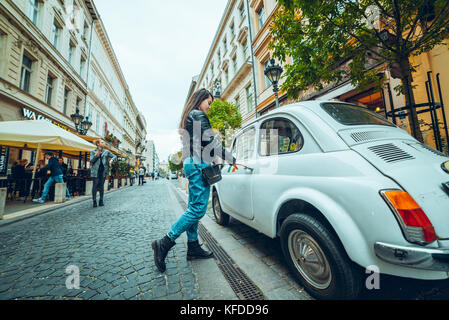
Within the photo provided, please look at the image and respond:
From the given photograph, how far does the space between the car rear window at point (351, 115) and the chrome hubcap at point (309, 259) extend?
111cm

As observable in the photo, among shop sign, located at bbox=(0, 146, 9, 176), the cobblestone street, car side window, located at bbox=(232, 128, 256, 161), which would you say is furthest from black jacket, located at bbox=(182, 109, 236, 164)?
shop sign, located at bbox=(0, 146, 9, 176)

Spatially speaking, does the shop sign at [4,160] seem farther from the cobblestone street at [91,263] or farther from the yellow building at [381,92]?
the yellow building at [381,92]

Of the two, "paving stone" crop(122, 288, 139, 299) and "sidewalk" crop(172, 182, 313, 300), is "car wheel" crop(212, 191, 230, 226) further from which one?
"paving stone" crop(122, 288, 139, 299)

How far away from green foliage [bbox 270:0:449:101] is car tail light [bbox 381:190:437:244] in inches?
121

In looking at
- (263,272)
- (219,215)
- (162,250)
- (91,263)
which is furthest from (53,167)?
(263,272)

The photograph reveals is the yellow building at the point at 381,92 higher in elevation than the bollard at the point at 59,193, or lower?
higher

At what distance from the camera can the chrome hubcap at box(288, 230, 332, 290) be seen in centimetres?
145

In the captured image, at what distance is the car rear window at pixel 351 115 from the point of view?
182cm

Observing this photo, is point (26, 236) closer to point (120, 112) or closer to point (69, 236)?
point (69, 236)

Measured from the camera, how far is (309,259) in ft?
5.11

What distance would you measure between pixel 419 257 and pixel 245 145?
2.18 meters

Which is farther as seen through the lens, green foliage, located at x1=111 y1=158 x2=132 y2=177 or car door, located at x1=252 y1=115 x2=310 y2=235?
green foliage, located at x1=111 y1=158 x2=132 y2=177

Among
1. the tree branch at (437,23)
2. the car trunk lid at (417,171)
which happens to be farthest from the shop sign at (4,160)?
the tree branch at (437,23)
